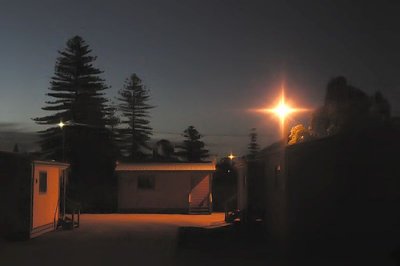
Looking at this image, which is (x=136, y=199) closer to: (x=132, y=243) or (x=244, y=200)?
(x=244, y=200)

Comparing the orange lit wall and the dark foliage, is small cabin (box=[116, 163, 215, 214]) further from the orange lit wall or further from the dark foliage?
the orange lit wall

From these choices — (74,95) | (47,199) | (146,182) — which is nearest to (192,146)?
(74,95)

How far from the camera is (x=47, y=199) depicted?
70.3 ft

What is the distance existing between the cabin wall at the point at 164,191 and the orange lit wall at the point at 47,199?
10.8 meters

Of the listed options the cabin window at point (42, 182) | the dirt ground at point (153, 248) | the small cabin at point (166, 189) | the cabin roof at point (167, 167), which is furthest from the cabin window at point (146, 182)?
the cabin window at point (42, 182)

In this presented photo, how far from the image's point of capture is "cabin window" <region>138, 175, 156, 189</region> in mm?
33844

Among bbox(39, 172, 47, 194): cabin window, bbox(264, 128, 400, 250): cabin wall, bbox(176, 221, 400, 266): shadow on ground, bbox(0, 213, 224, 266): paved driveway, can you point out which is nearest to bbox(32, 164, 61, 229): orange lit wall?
bbox(39, 172, 47, 194): cabin window

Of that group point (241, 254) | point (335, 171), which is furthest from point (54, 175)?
point (335, 171)

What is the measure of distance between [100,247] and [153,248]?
5.06 ft

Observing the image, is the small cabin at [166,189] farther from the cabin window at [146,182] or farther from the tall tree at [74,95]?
the tall tree at [74,95]

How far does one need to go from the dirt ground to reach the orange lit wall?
72 cm

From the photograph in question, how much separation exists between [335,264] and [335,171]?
96.7 inches

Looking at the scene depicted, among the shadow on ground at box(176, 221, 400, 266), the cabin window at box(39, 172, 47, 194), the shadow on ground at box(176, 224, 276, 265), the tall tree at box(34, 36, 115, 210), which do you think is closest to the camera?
the shadow on ground at box(176, 221, 400, 266)

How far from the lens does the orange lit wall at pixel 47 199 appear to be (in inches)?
785
